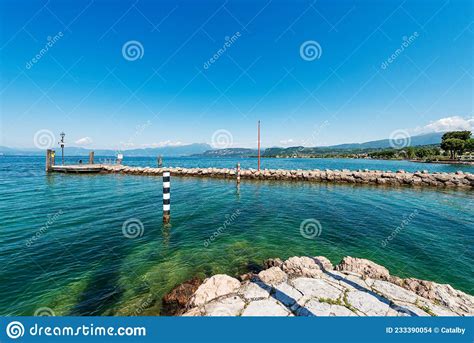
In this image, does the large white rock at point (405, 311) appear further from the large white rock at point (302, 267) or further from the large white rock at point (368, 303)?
the large white rock at point (302, 267)

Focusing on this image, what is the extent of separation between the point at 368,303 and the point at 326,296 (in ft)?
2.37

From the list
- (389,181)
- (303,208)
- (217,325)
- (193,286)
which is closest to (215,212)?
(303,208)

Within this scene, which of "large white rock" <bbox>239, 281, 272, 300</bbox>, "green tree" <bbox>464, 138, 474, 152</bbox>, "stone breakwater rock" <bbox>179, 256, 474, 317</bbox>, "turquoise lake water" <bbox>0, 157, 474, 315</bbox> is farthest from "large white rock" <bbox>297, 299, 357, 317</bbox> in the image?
"green tree" <bbox>464, 138, 474, 152</bbox>

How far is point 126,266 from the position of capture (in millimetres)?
6141

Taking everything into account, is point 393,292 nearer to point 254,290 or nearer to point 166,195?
point 254,290

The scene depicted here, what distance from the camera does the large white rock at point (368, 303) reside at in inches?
142

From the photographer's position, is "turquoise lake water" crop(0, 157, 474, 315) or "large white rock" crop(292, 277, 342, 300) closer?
"large white rock" crop(292, 277, 342, 300)

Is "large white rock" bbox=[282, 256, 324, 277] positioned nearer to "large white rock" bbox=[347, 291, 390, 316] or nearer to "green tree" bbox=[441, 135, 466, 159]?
"large white rock" bbox=[347, 291, 390, 316]

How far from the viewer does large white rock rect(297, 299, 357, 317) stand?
139 inches

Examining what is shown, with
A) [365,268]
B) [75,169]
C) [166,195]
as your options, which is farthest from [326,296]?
[75,169]

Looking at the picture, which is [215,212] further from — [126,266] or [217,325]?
[217,325]

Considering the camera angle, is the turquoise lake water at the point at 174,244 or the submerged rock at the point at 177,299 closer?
the submerged rock at the point at 177,299

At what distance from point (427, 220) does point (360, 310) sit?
10772mm

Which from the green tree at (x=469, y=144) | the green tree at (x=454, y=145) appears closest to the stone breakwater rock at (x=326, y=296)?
the green tree at (x=454, y=145)
